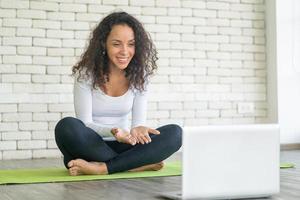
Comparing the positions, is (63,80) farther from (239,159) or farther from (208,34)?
(239,159)

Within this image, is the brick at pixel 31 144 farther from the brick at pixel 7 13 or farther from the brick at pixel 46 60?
the brick at pixel 7 13

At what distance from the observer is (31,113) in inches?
165

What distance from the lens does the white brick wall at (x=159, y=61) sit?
4.16m

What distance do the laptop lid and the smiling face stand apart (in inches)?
48.1

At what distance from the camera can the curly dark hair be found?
2.88 meters

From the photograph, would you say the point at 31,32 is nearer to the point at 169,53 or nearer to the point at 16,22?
the point at 16,22

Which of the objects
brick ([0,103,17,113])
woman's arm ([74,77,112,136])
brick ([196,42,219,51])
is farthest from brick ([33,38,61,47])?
woman's arm ([74,77,112,136])

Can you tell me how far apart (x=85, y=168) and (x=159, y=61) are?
202cm

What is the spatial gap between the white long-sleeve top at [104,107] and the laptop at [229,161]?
106 cm

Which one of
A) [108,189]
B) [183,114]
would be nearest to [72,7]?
[183,114]

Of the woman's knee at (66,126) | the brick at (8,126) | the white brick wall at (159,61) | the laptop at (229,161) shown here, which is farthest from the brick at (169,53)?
the laptop at (229,161)

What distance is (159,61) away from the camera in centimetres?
458

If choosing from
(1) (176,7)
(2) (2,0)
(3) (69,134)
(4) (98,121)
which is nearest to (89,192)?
(3) (69,134)

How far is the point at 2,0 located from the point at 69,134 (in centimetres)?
182
